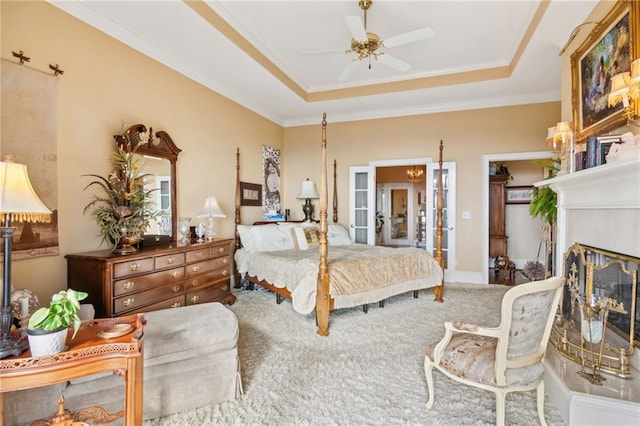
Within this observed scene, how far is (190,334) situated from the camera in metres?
1.90

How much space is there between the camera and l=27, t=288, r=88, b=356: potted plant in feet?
4.22

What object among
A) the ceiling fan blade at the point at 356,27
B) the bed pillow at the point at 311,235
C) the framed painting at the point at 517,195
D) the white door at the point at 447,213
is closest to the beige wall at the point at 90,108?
the bed pillow at the point at 311,235

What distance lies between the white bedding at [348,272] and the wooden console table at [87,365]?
182cm

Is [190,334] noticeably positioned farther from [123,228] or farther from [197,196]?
[197,196]

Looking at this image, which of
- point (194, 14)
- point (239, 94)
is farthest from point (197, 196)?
point (194, 14)

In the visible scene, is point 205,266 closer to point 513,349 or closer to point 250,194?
point 250,194

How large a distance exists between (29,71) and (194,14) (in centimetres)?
137

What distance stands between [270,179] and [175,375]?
4.30 metres

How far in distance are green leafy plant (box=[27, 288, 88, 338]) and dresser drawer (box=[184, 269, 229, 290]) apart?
1.88 metres

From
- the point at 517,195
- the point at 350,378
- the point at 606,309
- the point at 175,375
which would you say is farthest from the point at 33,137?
the point at 517,195

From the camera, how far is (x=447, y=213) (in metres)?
5.27

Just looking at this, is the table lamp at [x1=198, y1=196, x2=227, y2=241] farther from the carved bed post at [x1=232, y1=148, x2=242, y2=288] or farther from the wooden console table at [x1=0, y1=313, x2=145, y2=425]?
the wooden console table at [x1=0, y1=313, x2=145, y2=425]

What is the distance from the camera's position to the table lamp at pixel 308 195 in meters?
5.57

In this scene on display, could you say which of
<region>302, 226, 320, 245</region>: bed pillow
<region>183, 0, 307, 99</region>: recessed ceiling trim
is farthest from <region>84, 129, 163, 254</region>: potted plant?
<region>302, 226, 320, 245</region>: bed pillow
